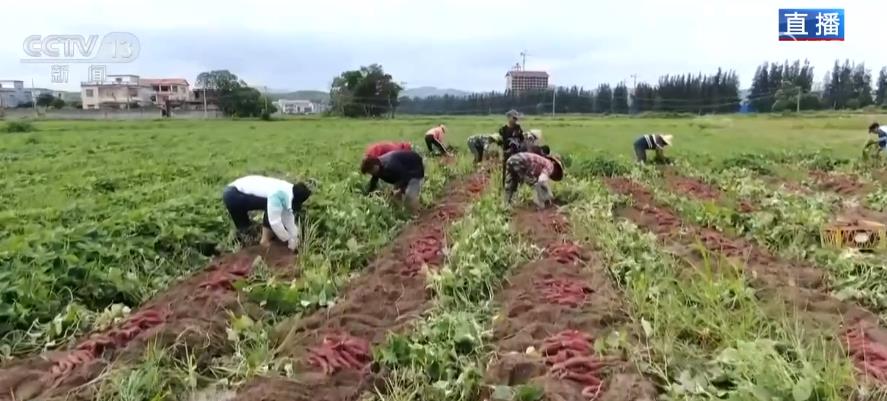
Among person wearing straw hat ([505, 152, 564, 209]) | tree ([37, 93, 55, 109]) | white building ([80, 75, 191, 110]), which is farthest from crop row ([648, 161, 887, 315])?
white building ([80, 75, 191, 110])

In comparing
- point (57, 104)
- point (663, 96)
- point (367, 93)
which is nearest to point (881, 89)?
point (663, 96)

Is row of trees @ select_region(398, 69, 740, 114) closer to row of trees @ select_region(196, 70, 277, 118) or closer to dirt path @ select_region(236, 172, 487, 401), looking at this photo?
row of trees @ select_region(196, 70, 277, 118)

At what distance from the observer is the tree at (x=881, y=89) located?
58.1 metres

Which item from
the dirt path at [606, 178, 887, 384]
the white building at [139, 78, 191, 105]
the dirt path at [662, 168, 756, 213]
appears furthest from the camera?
the white building at [139, 78, 191, 105]

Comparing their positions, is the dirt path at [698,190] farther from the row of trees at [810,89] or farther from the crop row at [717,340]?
the row of trees at [810,89]

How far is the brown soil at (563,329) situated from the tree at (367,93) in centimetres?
5327

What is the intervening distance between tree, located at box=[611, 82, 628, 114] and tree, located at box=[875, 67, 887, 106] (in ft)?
72.2

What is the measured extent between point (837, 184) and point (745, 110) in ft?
186

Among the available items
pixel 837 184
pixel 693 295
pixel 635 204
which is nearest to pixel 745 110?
pixel 837 184

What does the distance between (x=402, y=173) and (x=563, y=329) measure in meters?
4.51

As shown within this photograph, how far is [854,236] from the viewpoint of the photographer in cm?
632

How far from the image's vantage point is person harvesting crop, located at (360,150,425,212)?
8.03 m

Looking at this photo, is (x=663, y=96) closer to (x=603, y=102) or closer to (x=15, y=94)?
(x=603, y=102)

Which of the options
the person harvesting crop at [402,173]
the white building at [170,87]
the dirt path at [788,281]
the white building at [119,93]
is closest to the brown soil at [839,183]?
the dirt path at [788,281]
